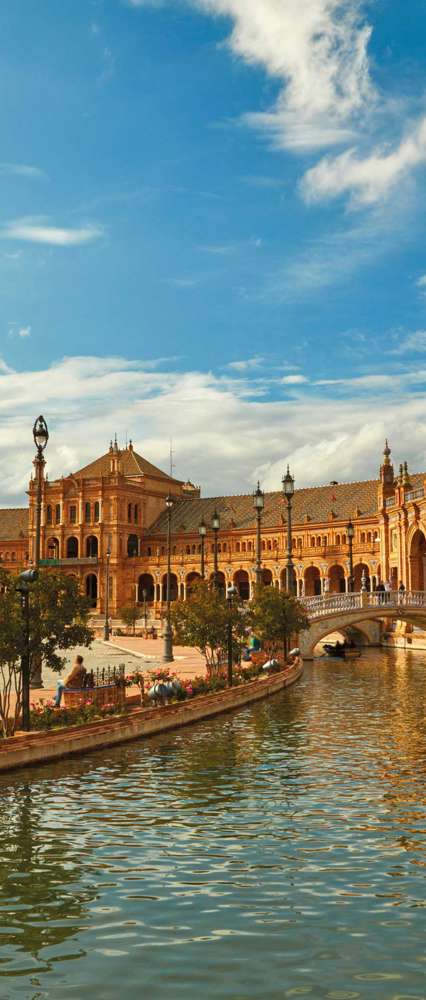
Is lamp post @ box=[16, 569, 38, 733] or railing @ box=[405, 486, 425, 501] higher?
railing @ box=[405, 486, 425, 501]

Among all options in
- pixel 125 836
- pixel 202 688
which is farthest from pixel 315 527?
pixel 125 836

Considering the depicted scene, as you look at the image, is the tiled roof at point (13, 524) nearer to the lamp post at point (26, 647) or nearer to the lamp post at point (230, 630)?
the lamp post at point (230, 630)

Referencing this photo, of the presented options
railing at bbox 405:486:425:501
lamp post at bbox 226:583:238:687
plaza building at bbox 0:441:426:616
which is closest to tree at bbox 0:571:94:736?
lamp post at bbox 226:583:238:687

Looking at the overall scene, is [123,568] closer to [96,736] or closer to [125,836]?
[96,736]

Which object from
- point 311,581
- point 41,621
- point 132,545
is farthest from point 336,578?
point 41,621

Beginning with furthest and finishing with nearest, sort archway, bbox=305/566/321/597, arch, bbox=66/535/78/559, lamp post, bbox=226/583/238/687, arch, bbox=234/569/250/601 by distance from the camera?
arch, bbox=66/535/78/559, arch, bbox=234/569/250/601, archway, bbox=305/566/321/597, lamp post, bbox=226/583/238/687

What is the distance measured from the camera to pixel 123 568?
123 meters

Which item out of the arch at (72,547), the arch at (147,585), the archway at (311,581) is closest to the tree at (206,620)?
the archway at (311,581)

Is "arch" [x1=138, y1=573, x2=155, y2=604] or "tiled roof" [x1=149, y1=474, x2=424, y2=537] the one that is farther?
"arch" [x1=138, y1=573, x2=155, y2=604]

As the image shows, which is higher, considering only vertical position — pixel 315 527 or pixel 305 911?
pixel 315 527

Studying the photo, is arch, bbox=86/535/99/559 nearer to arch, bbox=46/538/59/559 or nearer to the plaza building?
the plaza building

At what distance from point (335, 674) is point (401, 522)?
2845 centimetres

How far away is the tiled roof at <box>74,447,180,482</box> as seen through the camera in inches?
5012

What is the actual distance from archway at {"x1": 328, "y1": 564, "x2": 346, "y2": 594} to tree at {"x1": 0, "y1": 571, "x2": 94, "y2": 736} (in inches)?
3298
